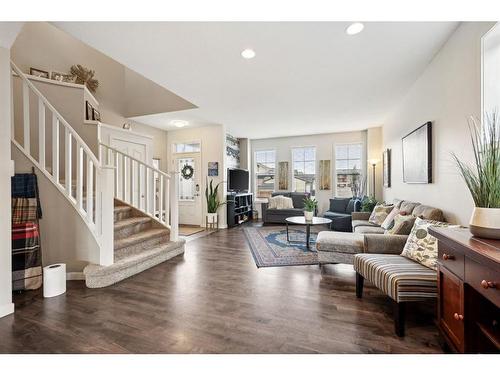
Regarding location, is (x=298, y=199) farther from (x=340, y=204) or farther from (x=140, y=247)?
(x=140, y=247)

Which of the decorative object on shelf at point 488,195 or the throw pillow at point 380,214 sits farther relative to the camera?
the throw pillow at point 380,214

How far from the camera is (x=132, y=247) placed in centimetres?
310

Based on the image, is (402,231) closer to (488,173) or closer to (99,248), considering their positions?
(488,173)

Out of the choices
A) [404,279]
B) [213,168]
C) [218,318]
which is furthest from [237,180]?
[404,279]

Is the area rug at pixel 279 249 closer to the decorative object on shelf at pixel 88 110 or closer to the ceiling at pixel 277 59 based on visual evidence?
the ceiling at pixel 277 59

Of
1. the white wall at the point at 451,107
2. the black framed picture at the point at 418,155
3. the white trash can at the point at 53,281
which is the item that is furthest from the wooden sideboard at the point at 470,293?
the white trash can at the point at 53,281

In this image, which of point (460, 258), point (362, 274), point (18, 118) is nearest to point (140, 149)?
point (18, 118)

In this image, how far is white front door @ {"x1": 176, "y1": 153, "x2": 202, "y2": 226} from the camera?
6.04m

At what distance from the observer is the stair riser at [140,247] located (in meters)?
2.92

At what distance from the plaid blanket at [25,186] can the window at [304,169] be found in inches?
237

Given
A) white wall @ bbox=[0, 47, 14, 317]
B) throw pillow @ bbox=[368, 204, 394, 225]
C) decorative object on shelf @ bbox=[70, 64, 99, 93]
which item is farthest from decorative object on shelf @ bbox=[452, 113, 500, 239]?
decorative object on shelf @ bbox=[70, 64, 99, 93]

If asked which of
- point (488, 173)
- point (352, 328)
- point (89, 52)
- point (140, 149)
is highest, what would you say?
point (89, 52)

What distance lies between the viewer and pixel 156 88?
16.2ft
